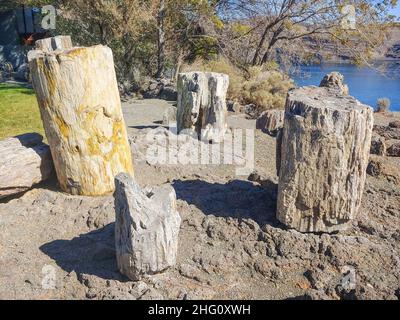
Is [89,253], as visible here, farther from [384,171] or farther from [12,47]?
[12,47]

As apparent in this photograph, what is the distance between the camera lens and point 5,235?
3.50 m

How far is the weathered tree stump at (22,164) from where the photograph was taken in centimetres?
385

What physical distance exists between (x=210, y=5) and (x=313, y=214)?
36.3ft

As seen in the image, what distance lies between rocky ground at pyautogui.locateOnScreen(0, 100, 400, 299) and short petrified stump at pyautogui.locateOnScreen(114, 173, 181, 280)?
0.13 meters

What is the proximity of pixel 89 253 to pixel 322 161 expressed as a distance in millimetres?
1932

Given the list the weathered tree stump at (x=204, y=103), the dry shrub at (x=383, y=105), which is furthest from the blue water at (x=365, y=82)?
the weathered tree stump at (x=204, y=103)

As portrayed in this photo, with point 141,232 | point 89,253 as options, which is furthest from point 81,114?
point 141,232

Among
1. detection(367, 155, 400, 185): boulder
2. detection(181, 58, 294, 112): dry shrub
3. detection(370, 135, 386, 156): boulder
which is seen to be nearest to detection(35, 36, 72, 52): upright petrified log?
detection(367, 155, 400, 185): boulder

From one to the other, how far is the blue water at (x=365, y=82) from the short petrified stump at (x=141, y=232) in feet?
38.6

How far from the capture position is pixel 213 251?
323 cm

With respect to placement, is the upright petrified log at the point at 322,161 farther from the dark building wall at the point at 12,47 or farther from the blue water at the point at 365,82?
the dark building wall at the point at 12,47

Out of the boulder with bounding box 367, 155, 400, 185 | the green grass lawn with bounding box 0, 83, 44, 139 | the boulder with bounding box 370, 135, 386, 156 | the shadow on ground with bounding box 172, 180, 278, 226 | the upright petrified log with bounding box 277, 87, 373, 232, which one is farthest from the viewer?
the green grass lawn with bounding box 0, 83, 44, 139

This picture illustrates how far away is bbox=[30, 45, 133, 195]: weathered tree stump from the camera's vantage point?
3750mm

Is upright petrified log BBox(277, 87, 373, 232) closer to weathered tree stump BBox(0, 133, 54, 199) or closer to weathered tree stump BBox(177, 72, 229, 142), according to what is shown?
weathered tree stump BBox(0, 133, 54, 199)
